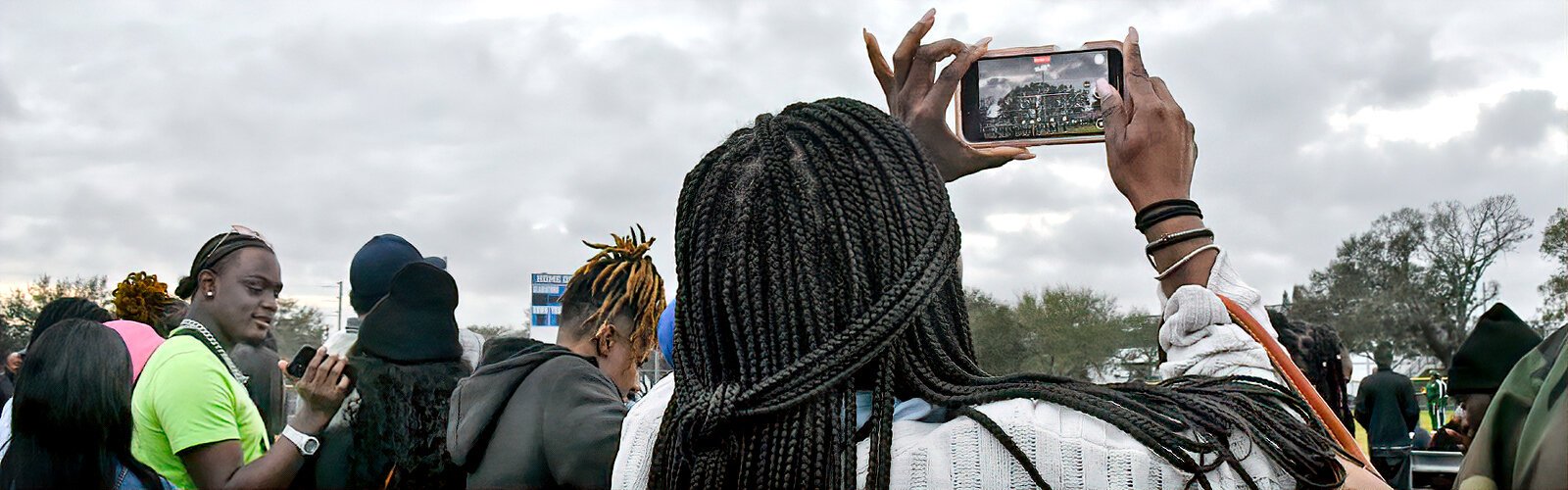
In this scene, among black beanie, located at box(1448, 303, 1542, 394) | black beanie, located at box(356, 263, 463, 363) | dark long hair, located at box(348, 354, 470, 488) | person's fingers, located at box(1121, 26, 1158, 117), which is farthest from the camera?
black beanie, located at box(356, 263, 463, 363)

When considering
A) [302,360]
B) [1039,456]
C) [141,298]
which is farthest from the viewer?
[141,298]

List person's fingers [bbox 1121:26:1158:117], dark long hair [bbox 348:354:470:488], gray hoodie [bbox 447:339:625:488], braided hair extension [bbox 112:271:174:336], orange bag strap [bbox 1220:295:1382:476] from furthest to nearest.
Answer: braided hair extension [bbox 112:271:174:336] → dark long hair [bbox 348:354:470:488] → gray hoodie [bbox 447:339:625:488] → person's fingers [bbox 1121:26:1158:117] → orange bag strap [bbox 1220:295:1382:476]

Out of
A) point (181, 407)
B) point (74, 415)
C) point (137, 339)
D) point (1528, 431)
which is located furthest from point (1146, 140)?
point (137, 339)

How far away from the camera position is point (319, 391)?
361 cm

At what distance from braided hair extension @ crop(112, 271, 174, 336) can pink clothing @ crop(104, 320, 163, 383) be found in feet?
1.04

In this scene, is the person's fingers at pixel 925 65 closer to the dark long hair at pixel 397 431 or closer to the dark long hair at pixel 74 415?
the dark long hair at pixel 397 431

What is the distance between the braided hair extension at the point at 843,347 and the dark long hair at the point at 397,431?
7.83 ft

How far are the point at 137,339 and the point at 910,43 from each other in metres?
3.56

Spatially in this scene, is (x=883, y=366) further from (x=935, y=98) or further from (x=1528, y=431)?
(x=1528, y=431)

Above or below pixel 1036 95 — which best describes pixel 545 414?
below

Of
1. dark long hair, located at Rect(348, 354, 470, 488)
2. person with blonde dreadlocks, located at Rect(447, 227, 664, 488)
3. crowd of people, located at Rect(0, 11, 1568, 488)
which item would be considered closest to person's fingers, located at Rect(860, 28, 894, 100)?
crowd of people, located at Rect(0, 11, 1568, 488)

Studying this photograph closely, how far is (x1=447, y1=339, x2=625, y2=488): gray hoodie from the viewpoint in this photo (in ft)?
11.0

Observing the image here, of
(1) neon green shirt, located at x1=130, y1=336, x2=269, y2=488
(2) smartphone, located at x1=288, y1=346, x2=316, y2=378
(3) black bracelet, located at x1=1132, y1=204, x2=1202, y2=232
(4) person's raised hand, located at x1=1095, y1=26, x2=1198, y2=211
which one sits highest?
(4) person's raised hand, located at x1=1095, y1=26, x2=1198, y2=211

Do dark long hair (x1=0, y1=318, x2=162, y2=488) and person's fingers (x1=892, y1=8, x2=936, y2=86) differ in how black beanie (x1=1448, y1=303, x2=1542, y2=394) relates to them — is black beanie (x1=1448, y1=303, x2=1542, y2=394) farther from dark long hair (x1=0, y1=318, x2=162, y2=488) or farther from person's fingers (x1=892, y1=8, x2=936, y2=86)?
dark long hair (x1=0, y1=318, x2=162, y2=488)
